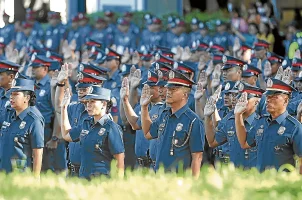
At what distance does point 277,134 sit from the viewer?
1020 centimetres

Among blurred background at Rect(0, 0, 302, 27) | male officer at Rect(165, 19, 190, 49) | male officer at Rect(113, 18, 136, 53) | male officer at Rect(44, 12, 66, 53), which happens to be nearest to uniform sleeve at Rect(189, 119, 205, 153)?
male officer at Rect(165, 19, 190, 49)

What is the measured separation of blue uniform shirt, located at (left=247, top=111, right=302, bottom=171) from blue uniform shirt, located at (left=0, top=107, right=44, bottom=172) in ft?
7.24

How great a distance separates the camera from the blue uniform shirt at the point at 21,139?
1110 centimetres

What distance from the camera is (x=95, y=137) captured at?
35.0 ft

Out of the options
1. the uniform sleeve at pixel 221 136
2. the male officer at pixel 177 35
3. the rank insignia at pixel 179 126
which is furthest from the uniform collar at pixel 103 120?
the male officer at pixel 177 35

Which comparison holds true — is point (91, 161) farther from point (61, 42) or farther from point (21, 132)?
point (61, 42)

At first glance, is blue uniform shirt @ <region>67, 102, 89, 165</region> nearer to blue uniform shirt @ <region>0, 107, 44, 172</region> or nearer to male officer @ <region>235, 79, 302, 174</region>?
blue uniform shirt @ <region>0, 107, 44, 172</region>

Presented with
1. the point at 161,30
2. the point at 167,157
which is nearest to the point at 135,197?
the point at 167,157

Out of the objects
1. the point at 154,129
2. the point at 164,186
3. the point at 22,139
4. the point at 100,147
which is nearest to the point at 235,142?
the point at 154,129

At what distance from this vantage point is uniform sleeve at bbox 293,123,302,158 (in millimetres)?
10017

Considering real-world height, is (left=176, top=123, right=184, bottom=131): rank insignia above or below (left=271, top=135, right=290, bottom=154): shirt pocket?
above

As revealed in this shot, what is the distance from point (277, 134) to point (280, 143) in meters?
0.09

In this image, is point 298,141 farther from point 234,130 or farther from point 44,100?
point 44,100

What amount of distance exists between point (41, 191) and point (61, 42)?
20271mm
